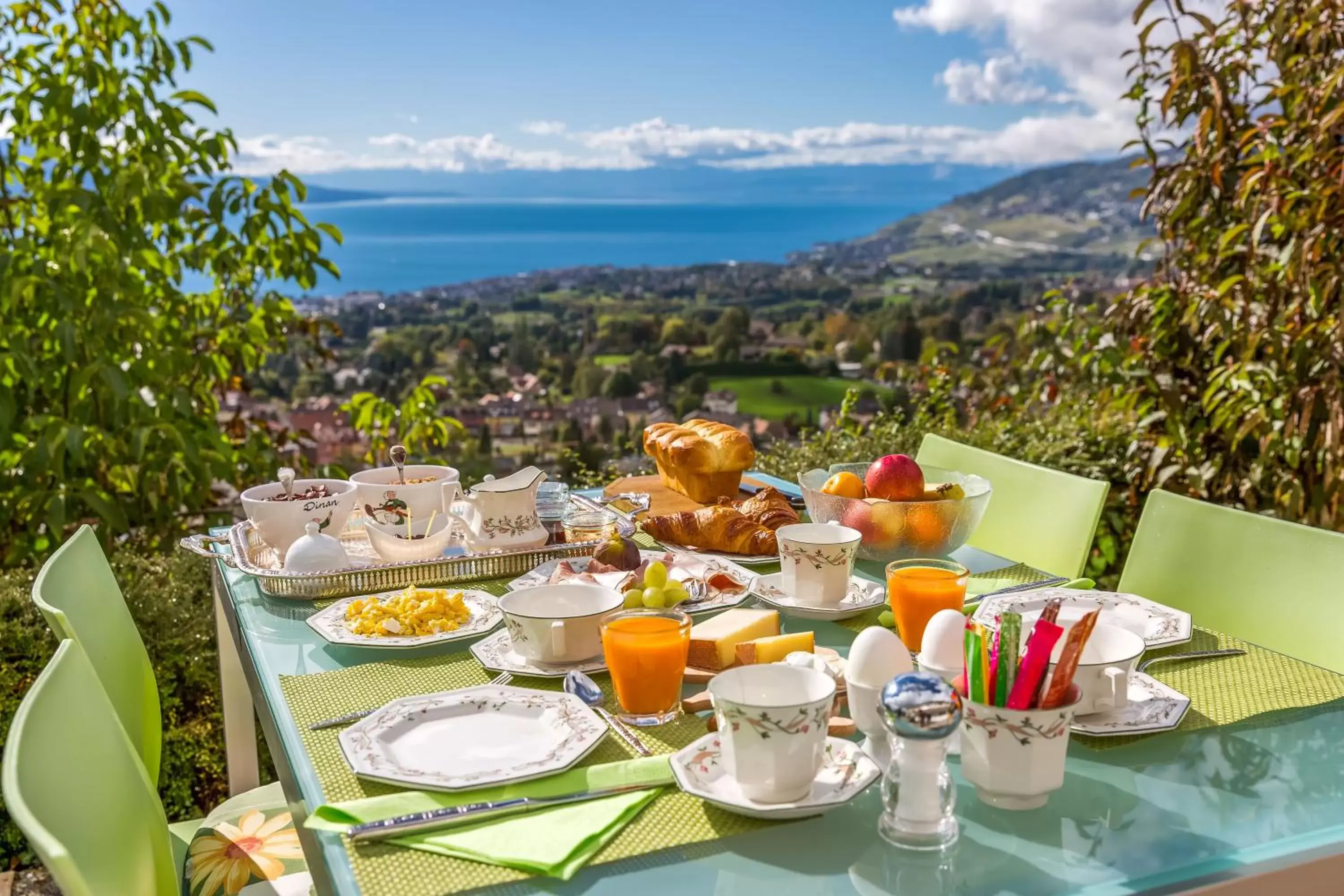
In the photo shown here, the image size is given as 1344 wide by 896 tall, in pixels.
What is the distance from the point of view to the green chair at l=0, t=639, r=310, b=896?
0.80 meters

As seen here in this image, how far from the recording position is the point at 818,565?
141 cm

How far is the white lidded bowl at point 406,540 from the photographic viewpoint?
1.67 m

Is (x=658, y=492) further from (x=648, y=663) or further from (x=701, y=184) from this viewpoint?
(x=701, y=184)

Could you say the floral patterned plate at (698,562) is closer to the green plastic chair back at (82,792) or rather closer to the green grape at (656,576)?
the green grape at (656,576)

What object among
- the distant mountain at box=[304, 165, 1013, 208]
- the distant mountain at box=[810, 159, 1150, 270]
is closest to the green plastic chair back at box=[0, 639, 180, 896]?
the distant mountain at box=[304, 165, 1013, 208]

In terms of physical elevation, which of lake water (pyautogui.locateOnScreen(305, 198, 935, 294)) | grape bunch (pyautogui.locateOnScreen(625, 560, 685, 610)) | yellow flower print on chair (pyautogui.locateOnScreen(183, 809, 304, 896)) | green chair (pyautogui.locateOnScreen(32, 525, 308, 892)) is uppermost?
lake water (pyautogui.locateOnScreen(305, 198, 935, 294))

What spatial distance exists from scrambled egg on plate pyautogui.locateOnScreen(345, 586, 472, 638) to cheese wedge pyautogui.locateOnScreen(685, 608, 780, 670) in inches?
12.4

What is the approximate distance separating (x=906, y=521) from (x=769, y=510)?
225mm

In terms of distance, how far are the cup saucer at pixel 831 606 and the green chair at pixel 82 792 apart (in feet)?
2.23

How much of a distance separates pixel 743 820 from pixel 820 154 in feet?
16.1

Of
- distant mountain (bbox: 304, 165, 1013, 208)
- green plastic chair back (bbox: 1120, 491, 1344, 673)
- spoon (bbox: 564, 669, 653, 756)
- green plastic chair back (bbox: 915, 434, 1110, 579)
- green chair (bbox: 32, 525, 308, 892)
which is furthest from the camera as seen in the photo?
distant mountain (bbox: 304, 165, 1013, 208)

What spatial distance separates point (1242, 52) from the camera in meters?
3.19

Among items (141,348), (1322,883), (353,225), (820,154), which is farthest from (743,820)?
(820,154)

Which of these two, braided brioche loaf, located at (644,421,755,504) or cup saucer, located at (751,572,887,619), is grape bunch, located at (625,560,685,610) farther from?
braided brioche loaf, located at (644,421,755,504)
